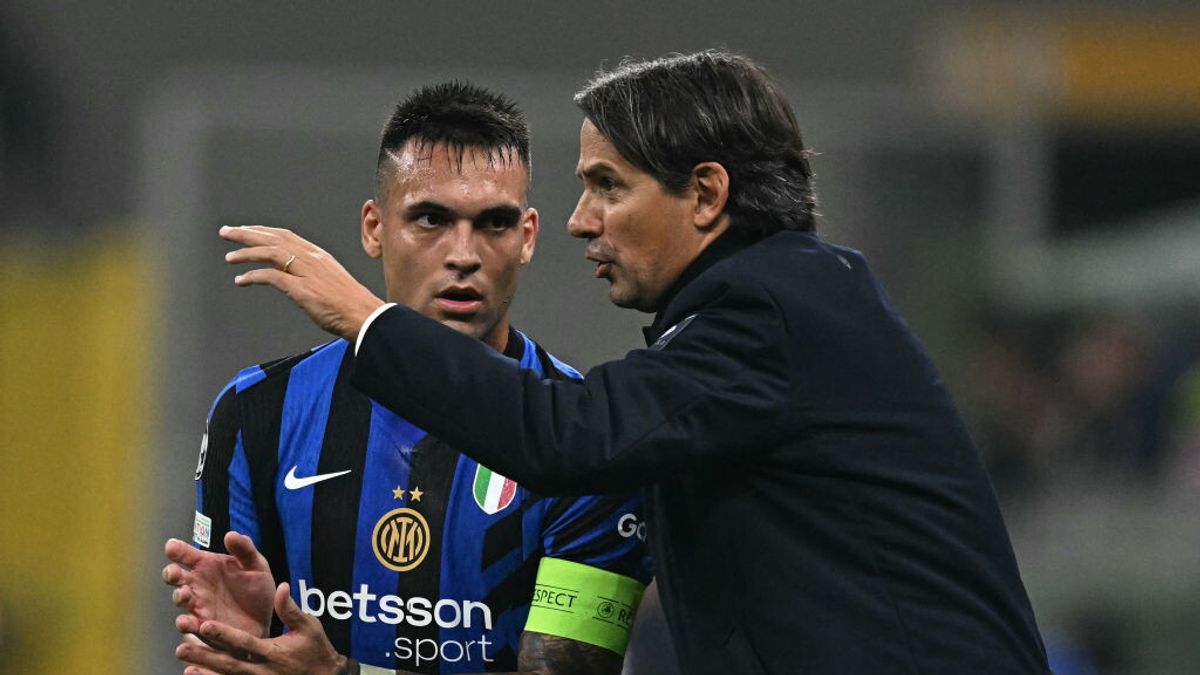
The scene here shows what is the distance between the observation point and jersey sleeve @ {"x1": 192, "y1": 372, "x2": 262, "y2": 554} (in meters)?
3.77

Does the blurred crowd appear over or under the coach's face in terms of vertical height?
under

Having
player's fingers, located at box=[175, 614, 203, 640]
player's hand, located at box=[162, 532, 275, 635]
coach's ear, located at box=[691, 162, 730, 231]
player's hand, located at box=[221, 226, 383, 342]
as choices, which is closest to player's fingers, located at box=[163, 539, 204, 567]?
player's hand, located at box=[162, 532, 275, 635]

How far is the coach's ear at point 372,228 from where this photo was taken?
4016 millimetres

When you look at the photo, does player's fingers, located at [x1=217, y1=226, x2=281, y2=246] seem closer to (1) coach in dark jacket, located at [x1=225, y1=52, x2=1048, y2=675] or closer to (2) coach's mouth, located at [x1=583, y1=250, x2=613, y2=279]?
(1) coach in dark jacket, located at [x1=225, y1=52, x2=1048, y2=675]

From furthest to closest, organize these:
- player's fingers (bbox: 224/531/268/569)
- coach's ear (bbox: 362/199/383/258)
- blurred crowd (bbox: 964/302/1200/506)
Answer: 1. blurred crowd (bbox: 964/302/1200/506)
2. coach's ear (bbox: 362/199/383/258)
3. player's fingers (bbox: 224/531/268/569)

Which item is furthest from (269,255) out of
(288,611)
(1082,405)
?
(1082,405)

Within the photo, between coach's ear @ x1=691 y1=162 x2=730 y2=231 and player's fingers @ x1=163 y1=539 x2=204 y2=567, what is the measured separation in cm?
112

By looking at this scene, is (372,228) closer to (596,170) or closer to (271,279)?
(596,170)

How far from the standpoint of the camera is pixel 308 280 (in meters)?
3.09

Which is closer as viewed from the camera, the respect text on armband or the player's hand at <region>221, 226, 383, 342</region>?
the player's hand at <region>221, 226, 383, 342</region>

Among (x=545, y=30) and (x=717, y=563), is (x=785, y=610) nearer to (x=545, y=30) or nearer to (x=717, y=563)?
(x=717, y=563)

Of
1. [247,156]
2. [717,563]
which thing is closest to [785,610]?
[717,563]

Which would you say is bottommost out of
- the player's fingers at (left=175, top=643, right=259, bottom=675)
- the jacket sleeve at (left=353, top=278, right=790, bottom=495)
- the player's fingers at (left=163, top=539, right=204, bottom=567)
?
the player's fingers at (left=175, top=643, right=259, bottom=675)

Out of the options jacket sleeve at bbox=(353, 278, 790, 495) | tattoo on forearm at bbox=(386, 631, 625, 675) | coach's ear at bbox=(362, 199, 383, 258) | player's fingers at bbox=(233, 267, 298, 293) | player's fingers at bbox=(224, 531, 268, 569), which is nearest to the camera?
jacket sleeve at bbox=(353, 278, 790, 495)
